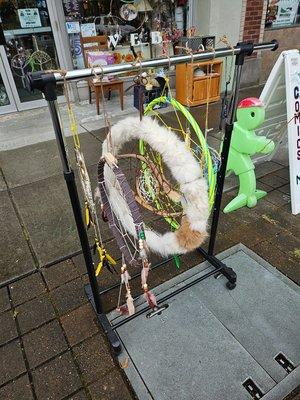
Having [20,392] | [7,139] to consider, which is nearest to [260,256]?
[20,392]

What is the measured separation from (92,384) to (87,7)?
6.63 meters

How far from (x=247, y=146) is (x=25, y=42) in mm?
5217

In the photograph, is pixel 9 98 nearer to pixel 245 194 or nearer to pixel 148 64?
pixel 245 194

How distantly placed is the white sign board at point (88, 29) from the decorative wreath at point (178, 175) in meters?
5.33

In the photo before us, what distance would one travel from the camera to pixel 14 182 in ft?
13.3

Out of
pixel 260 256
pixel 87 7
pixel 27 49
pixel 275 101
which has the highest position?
pixel 87 7

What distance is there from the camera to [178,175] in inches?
64.6

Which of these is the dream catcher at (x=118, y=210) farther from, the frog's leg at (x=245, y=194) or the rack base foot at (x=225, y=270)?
the frog's leg at (x=245, y=194)

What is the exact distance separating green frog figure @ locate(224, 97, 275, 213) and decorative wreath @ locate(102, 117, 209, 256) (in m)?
1.61

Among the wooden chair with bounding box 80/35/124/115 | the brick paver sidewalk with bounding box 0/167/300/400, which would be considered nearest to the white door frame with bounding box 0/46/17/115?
the wooden chair with bounding box 80/35/124/115

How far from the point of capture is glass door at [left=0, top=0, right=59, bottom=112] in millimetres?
5633

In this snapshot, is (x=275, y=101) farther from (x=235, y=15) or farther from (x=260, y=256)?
(x=235, y=15)

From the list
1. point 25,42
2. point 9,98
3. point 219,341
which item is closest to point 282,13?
point 25,42

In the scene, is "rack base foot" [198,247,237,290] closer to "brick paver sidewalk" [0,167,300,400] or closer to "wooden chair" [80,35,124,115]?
"brick paver sidewalk" [0,167,300,400]
